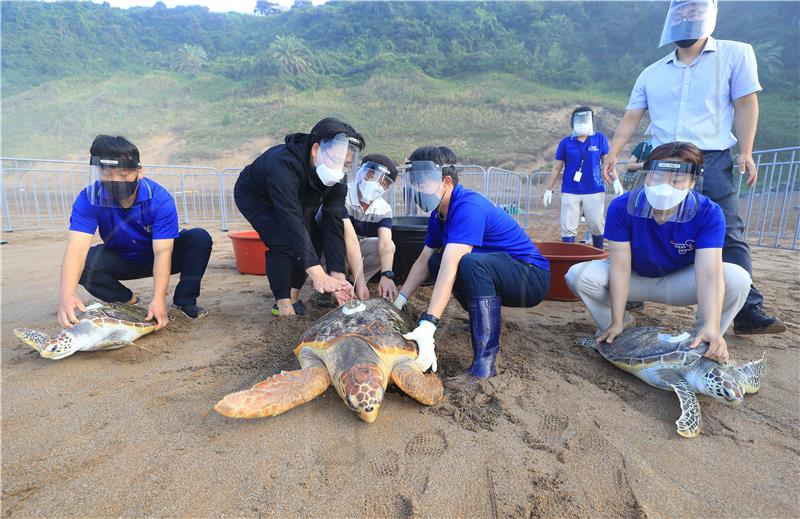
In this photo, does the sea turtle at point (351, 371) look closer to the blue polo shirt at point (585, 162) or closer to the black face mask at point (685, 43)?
the black face mask at point (685, 43)

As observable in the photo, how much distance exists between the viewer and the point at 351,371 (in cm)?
168

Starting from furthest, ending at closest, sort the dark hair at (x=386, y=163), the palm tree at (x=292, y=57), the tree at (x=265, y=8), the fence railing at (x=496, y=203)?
the tree at (x=265, y=8), the palm tree at (x=292, y=57), the fence railing at (x=496, y=203), the dark hair at (x=386, y=163)

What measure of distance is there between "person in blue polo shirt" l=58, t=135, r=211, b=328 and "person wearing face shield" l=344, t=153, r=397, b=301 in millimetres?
1036

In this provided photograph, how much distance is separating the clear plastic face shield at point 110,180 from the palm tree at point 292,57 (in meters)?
33.1

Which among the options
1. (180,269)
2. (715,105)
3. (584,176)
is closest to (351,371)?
(180,269)

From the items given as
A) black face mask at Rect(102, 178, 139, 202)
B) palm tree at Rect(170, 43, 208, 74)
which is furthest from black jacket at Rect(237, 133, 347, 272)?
palm tree at Rect(170, 43, 208, 74)

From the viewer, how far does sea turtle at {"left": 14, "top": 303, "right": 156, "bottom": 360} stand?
6.67ft

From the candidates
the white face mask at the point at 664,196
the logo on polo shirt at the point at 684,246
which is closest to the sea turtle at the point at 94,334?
the white face mask at the point at 664,196

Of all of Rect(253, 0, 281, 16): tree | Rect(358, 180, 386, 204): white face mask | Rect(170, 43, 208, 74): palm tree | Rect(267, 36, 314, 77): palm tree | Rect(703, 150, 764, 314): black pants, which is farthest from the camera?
Rect(253, 0, 281, 16): tree

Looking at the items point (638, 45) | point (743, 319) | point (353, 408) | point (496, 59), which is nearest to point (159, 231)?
point (353, 408)

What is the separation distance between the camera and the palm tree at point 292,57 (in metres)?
32.0

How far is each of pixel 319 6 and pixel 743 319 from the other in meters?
53.3

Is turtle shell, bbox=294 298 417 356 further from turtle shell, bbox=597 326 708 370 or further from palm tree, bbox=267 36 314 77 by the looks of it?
palm tree, bbox=267 36 314 77

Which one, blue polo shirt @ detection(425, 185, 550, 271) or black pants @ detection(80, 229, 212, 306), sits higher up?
blue polo shirt @ detection(425, 185, 550, 271)
